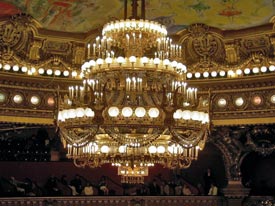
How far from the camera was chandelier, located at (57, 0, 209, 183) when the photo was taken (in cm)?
813

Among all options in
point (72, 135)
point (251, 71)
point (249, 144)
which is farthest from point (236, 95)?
point (72, 135)

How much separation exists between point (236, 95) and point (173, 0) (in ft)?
13.1

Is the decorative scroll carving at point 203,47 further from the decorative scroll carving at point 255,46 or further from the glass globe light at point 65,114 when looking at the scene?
the glass globe light at point 65,114

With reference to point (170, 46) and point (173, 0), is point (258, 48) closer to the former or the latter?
point (173, 0)

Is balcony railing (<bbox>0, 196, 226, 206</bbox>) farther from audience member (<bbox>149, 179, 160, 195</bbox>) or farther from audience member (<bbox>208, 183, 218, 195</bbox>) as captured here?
audience member (<bbox>149, 179, 160, 195</bbox>)

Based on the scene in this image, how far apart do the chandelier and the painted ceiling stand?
3.79 m

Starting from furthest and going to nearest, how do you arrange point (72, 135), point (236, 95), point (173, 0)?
point (236, 95), point (173, 0), point (72, 135)

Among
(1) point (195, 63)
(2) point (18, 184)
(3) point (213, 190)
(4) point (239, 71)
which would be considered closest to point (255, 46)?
(4) point (239, 71)

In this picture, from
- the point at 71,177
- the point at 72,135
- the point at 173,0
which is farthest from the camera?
the point at 71,177

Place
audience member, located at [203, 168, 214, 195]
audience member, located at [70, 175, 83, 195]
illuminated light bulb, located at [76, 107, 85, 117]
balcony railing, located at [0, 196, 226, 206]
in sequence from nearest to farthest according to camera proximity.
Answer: illuminated light bulb, located at [76, 107, 85, 117] → balcony railing, located at [0, 196, 226, 206] → audience member, located at [70, 175, 83, 195] → audience member, located at [203, 168, 214, 195]

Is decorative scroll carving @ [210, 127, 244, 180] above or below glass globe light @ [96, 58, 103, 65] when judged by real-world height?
below

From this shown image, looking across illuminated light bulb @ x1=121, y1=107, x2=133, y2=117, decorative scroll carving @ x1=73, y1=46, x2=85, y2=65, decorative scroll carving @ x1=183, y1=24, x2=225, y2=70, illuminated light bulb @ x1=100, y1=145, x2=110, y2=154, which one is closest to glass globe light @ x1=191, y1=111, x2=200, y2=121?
illuminated light bulb @ x1=121, y1=107, x2=133, y2=117

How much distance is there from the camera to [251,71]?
14.8 m

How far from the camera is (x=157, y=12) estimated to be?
1359 centimetres
